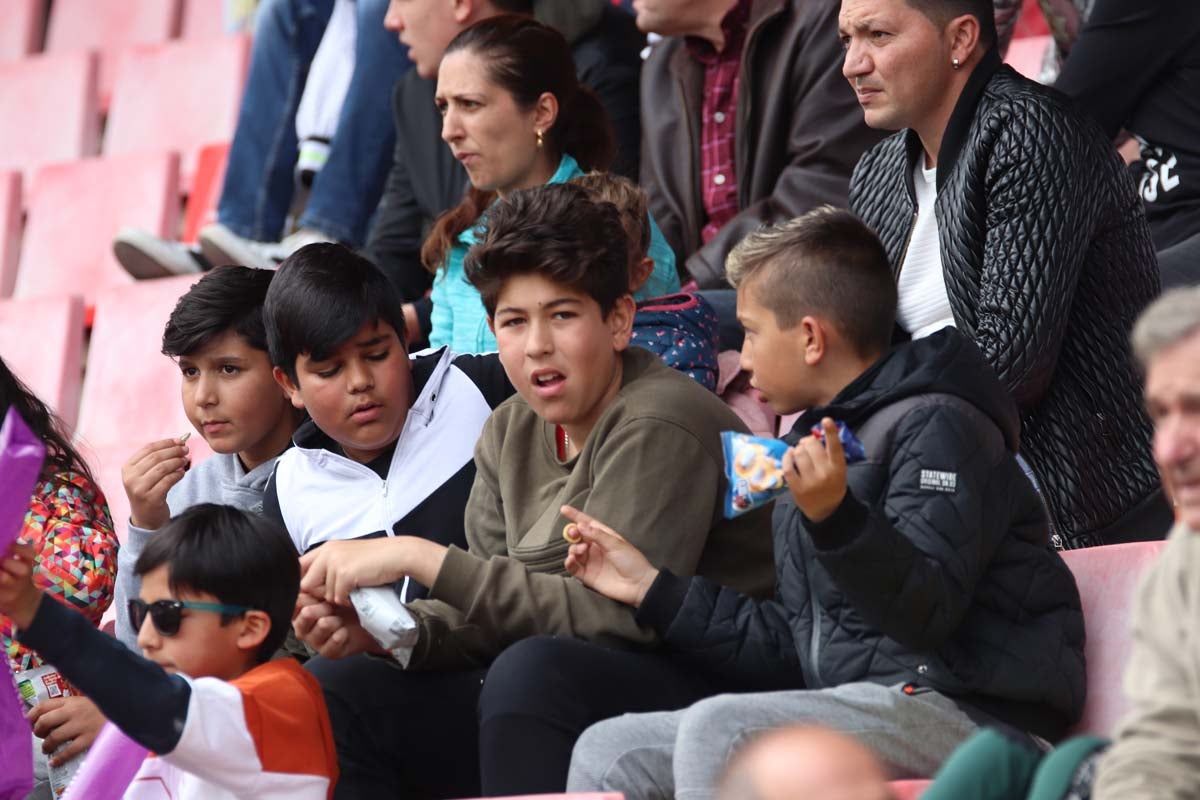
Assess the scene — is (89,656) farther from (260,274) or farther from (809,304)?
(260,274)

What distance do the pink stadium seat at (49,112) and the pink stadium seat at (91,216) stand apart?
657 millimetres

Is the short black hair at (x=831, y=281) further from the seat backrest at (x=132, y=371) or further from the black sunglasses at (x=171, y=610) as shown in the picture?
the seat backrest at (x=132, y=371)

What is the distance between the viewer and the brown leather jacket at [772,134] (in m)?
3.83

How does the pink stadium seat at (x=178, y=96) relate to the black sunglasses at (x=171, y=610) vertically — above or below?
above

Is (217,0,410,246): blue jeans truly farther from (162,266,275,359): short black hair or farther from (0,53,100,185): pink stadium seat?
(162,266,275,359): short black hair

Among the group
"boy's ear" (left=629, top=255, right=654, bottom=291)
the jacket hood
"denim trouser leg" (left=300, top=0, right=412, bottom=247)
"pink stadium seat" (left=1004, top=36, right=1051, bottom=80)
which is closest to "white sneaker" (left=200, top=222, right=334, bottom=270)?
"denim trouser leg" (left=300, top=0, right=412, bottom=247)

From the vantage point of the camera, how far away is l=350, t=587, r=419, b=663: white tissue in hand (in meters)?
2.41

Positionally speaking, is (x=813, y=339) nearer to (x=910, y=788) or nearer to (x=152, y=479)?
(x=910, y=788)

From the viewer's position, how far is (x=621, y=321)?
8.82 ft

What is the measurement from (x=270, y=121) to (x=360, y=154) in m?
0.49

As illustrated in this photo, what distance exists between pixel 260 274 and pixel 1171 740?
1.90 meters

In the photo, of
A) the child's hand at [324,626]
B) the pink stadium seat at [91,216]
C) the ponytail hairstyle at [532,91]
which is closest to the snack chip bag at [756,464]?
the child's hand at [324,626]

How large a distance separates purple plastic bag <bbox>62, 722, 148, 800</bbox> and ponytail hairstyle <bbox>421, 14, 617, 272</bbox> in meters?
1.38

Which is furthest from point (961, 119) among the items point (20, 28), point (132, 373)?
point (20, 28)
